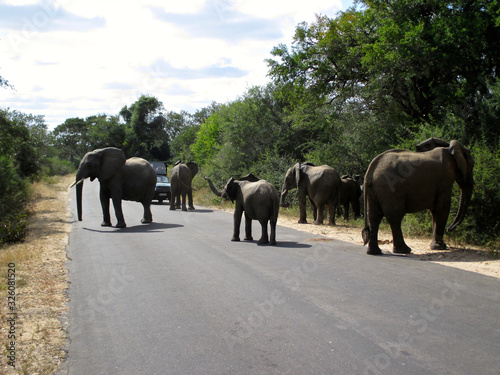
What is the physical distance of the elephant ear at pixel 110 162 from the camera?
16.5 metres

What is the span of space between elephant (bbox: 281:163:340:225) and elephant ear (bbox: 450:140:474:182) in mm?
6219

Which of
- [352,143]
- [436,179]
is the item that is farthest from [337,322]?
[352,143]

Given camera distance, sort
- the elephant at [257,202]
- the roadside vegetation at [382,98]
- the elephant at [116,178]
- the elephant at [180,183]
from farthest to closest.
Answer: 1. the elephant at [180,183]
2. the elephant at [116,178]
3. the roadside vegetation at [382,98]
4. the elephant at [257,202]

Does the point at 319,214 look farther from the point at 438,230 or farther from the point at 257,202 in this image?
the point at 438,230

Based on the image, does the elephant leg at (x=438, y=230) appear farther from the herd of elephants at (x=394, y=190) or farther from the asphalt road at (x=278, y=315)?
the asphalt road at (x=278, y=315)

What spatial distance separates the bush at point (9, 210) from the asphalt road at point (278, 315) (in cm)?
371

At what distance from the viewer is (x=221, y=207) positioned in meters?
25.8

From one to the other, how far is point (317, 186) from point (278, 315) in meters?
10.6

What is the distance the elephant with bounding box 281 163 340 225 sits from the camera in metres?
16.4

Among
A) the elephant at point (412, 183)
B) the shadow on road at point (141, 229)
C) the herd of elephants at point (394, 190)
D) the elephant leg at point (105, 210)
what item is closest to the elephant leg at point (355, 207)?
the herd of elephants at point (394, 190)

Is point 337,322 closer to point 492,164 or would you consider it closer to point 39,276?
point 39,276

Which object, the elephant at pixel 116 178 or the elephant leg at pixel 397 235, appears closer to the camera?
the elephant leg at pixel 397 235

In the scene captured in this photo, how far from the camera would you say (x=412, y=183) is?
402 inches

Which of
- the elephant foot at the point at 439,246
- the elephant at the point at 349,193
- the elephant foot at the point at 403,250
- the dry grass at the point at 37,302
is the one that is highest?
the elephant at the point at 349,193
